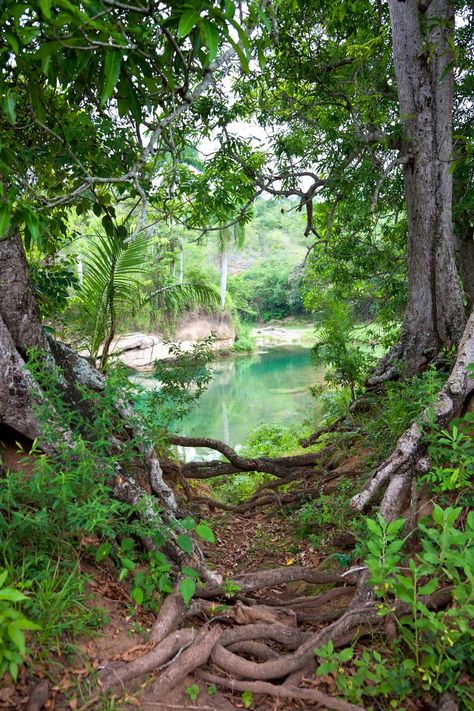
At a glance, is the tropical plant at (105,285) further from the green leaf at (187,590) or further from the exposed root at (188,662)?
the exposed root at (188,662)

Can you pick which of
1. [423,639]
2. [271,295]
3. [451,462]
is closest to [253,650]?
[423,639]

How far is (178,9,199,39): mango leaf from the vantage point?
5.95ft

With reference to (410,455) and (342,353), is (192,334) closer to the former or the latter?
(342,353)

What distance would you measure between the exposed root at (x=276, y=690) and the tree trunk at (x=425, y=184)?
3413 millimetres

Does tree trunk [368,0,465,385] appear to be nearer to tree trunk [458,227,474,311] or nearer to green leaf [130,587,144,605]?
tree trunk [458,227,474,311]

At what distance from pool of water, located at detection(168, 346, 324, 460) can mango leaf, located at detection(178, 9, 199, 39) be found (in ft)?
25.3

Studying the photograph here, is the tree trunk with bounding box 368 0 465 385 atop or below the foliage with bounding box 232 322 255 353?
atop

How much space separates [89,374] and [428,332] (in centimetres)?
322

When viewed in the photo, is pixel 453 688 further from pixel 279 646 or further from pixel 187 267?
pixel 187 267

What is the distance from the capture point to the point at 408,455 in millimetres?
3203

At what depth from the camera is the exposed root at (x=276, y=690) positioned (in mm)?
1941

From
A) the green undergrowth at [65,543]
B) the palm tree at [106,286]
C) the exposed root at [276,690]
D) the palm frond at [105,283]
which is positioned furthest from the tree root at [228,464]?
the exposed root at [276,690]

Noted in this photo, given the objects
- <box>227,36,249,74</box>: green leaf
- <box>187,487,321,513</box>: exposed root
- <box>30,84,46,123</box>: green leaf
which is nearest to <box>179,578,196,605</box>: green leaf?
<box>227,36,249,74</box>: green leaf

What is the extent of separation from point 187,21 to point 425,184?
370 centimetres
